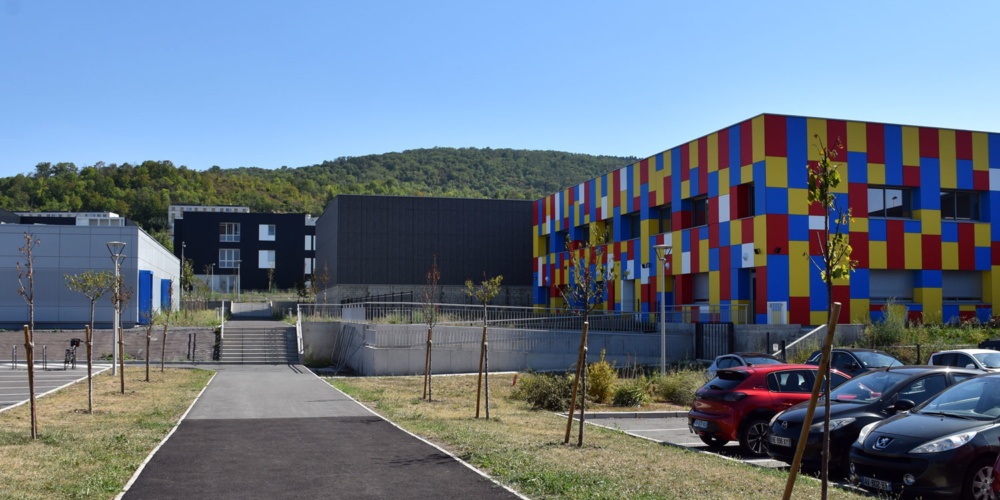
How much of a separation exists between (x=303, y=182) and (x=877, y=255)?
4772 inches

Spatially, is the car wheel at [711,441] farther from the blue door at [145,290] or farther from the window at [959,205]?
the blue door at [145,290]

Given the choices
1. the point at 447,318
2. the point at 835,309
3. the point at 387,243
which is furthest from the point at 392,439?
the point at 387,243

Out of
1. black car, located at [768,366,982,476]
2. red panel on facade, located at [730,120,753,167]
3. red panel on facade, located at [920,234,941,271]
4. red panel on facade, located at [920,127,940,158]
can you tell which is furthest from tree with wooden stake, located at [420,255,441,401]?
red panel on facade, located at [920,127,940,158]

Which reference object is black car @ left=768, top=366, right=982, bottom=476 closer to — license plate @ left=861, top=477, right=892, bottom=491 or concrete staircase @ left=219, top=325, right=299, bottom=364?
license plate @ left=861, top=477, right=892, bottom=491

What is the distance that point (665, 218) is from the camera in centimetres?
3919

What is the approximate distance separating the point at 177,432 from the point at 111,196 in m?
126

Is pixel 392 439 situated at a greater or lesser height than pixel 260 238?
lesser

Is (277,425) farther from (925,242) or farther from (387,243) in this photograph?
(387,243)

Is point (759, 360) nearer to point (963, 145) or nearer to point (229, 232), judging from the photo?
point (963, 145)

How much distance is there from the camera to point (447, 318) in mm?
32062

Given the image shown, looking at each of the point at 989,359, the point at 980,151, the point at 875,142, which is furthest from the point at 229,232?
the point at 989,359

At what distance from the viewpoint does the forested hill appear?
125 m

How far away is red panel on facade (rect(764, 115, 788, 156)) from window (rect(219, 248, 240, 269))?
67.5m

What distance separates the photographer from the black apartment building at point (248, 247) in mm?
84188
